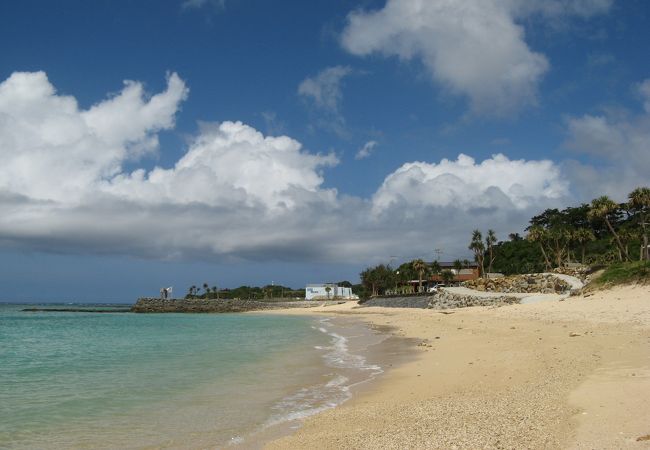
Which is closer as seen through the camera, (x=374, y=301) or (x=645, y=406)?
(x=645, y=406)

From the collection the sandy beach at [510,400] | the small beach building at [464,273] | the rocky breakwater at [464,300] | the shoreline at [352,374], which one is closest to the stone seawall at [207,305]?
the small beach building at [464,273]

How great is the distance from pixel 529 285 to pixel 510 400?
47.3m

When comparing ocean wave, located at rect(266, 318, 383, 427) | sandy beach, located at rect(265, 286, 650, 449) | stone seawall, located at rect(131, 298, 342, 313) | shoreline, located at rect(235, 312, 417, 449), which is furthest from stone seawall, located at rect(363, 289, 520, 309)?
stone seawall, located at rect(131, 298, 342, 313)

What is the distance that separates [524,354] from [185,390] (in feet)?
34.9

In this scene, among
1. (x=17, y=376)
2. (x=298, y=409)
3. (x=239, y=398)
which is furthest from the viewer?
(x=17, y=376)

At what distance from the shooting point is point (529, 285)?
53.2 meters

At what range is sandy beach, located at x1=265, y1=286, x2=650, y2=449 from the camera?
23.4 feet

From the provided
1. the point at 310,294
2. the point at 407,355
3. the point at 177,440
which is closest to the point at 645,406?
the point at 177,440

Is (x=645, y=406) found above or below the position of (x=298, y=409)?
above

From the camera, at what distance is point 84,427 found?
1059 centimetres

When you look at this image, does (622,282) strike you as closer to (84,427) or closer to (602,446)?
(602,446)

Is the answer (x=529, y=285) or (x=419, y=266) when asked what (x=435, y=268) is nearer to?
(x=419, y=266)

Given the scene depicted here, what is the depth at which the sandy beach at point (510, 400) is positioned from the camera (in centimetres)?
713

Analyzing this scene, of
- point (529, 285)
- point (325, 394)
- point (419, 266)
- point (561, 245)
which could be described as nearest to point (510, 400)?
point (325, 394)
